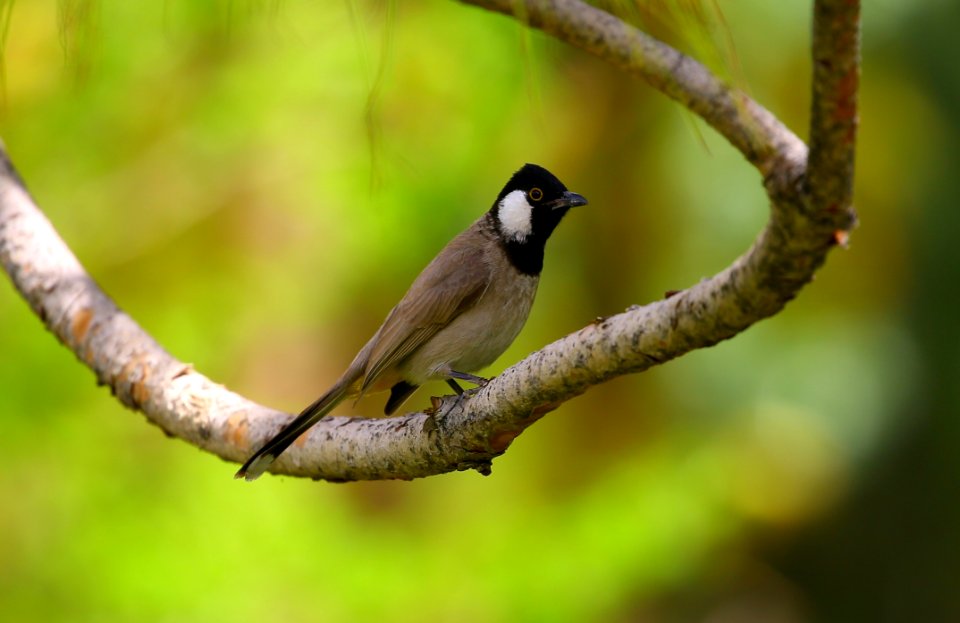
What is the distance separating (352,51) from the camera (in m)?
5.56

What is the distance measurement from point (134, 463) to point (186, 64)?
7.32ft

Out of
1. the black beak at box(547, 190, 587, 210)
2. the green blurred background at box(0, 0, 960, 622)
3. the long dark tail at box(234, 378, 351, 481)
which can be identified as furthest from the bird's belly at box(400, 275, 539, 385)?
the green blurred background at box(0, 0, 960, 622)

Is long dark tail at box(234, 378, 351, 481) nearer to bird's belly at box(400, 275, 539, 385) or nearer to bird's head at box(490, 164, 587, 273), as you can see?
bird's belly at box(400, 275, 539, 385)

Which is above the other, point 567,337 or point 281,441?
point 567,337

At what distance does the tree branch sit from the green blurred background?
5.48ft

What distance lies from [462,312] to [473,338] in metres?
0.12

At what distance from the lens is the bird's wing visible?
4.21 meters

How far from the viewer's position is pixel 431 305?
430cm

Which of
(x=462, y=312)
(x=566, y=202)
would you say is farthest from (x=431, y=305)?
(x=566, y=202)

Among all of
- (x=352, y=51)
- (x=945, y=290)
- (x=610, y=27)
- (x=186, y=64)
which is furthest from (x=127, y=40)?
(x=945, y=290)

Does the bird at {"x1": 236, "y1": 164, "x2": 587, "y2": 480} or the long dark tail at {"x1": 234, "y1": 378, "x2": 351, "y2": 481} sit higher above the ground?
the bird at {"x1": 236, "y1": 164, "x2": 587, "y2": 480}

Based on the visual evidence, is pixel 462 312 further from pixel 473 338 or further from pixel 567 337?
pixel 567 337

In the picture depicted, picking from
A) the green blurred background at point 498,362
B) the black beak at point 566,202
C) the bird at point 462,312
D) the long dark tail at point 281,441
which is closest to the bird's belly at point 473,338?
the bird at point 462,312

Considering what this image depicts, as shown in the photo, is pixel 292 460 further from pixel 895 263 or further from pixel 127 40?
pixel 895 263
